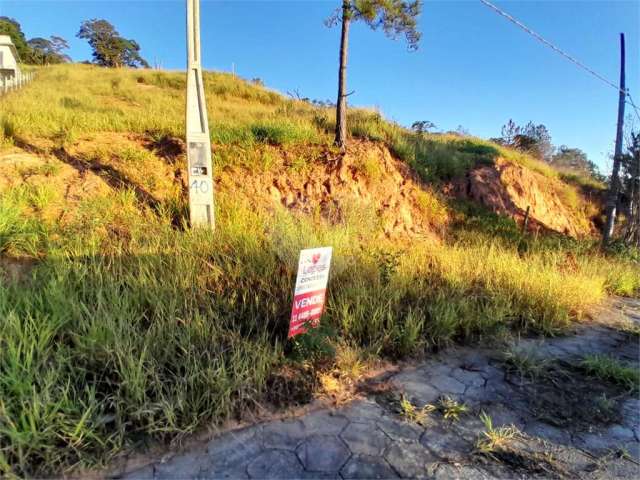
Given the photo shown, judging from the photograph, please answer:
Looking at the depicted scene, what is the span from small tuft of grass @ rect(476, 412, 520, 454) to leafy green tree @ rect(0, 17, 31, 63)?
49920 mm

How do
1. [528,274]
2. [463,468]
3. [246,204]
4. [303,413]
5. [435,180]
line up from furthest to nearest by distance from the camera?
[435,180] → [246,204] → [528,274] → [303,413] → [463,468]

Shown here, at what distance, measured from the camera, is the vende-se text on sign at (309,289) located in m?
2.62

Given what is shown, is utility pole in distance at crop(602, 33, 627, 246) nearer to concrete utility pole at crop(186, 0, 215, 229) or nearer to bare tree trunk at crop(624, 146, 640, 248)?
bare tree trunk at crop(624, 146, 640, 248)

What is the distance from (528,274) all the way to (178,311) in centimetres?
455

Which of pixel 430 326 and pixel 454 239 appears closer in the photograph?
pixel 430 326

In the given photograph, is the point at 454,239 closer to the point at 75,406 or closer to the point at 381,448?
the point at 381,448

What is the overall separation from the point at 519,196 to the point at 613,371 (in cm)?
762

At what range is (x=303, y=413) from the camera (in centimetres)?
224

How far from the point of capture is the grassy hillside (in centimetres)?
200

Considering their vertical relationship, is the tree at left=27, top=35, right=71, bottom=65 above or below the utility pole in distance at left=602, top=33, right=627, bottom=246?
above

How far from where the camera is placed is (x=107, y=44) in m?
38.3

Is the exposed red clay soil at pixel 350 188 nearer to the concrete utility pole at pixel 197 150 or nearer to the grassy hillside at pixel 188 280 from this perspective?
the grassy hillside at pixel 188 280

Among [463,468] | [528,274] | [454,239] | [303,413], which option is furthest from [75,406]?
[454,239]

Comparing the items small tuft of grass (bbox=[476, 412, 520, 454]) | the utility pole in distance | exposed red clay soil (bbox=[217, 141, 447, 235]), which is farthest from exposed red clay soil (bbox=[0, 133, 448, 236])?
the utility pole in distance
